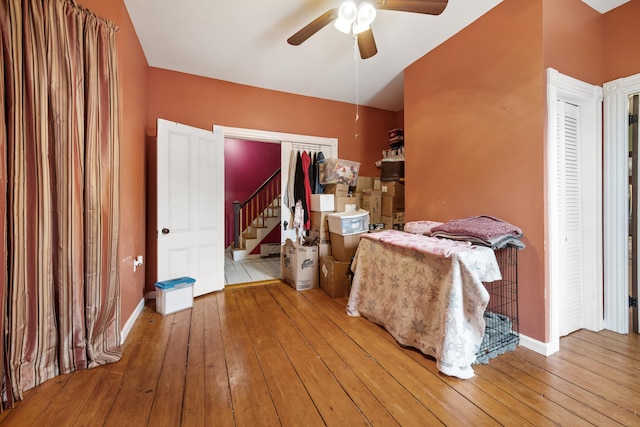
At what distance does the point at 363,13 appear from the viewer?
190 cm

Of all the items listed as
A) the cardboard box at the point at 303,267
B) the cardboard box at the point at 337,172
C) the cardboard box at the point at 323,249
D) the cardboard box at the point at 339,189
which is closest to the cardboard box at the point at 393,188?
the cardboard box at the point at 337,172

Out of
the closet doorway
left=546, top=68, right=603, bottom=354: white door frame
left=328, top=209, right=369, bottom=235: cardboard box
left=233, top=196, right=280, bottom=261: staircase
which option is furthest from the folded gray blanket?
left=233, top=196, right=280, bottom=261: staircase

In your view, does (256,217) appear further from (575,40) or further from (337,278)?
(575,40)

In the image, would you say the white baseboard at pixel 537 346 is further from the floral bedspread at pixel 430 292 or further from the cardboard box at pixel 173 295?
the cardboard box at pixel 173 295

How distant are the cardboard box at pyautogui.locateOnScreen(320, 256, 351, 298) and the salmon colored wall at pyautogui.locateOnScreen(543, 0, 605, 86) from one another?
2.59 m

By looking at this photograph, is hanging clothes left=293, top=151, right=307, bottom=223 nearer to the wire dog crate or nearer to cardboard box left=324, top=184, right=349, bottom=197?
cardboard box left=324, top=184, right=349, bottom=197

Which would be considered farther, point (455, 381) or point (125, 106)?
point (125, 106)

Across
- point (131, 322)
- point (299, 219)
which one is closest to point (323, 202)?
point (299, 219)

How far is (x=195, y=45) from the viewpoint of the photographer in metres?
2.81

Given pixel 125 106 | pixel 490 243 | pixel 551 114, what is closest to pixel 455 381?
pixel 490 243

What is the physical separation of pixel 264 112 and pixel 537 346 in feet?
12.8

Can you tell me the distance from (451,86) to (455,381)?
8.49 ft

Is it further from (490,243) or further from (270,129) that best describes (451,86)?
(270,129)

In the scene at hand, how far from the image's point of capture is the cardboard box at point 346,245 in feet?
10.6
